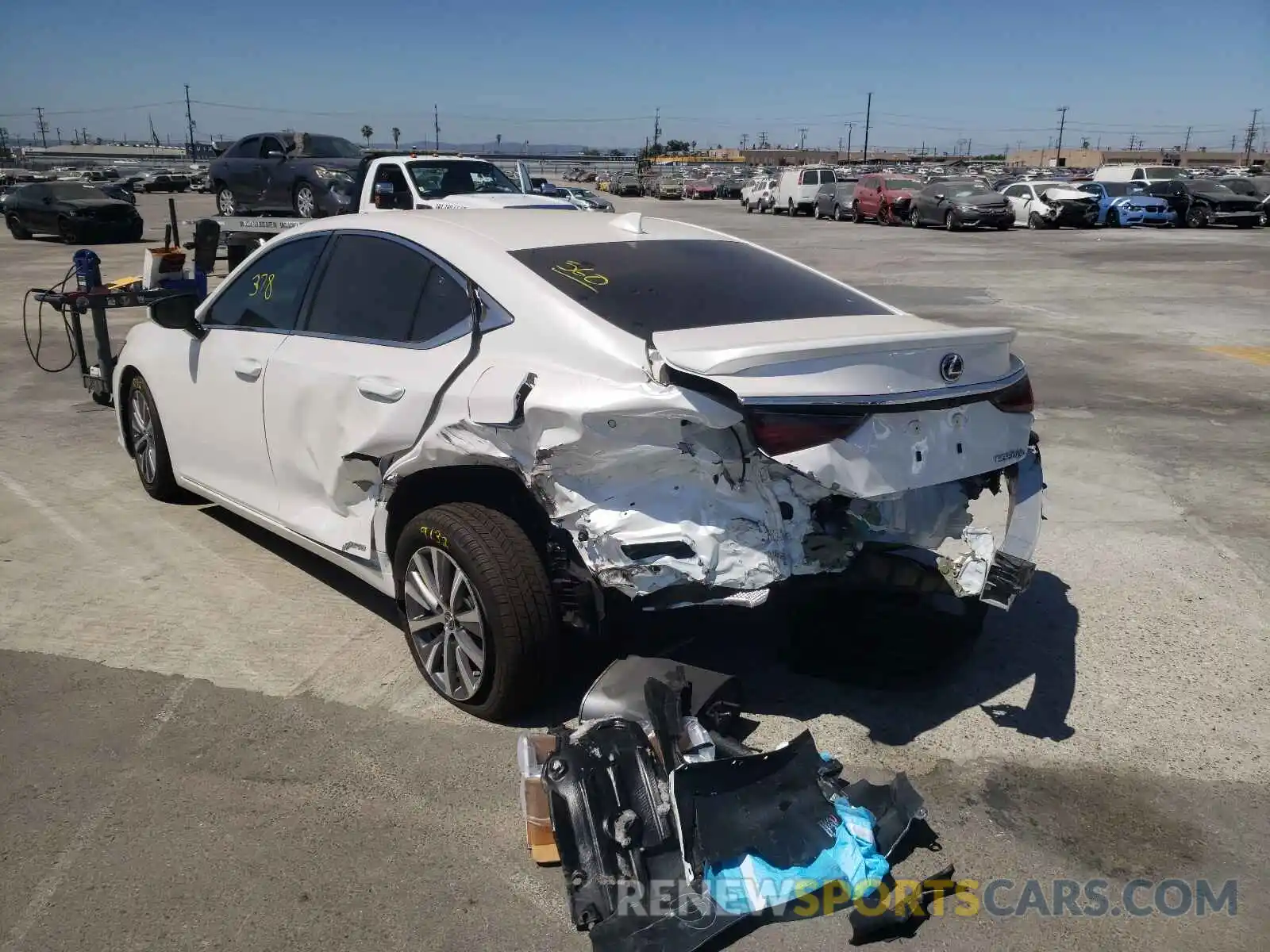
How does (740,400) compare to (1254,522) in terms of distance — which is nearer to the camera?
(740,400)

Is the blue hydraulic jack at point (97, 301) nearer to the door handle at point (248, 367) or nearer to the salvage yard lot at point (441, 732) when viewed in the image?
the salvage yard lot at point (441, 732)

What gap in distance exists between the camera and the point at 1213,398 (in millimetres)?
8812

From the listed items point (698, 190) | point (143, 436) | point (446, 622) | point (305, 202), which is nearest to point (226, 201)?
point (305, 202)

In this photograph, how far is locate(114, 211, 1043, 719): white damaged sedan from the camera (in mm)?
3082

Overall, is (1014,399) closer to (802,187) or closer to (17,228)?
(17,228)

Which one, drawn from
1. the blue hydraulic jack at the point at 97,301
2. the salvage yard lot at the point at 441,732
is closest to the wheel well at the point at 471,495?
the salvage yard lot at the point at 441,732

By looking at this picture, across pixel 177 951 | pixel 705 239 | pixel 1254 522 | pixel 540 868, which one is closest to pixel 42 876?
pixel 177 951

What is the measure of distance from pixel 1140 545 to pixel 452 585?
367 cm

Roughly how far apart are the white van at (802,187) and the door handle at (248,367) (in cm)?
3787

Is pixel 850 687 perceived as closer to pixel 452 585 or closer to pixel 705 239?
pixel 452 585

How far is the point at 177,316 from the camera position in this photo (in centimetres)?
497

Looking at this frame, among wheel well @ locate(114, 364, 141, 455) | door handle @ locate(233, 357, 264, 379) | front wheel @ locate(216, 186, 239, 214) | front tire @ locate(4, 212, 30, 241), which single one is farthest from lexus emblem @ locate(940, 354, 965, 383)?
front tire @ locate(4, 212, 30, 241)

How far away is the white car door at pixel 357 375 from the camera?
3.71 metres

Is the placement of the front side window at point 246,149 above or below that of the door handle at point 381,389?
above
